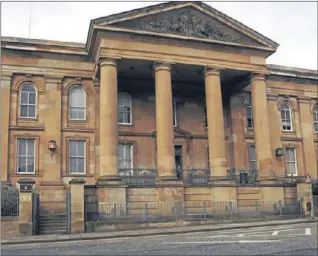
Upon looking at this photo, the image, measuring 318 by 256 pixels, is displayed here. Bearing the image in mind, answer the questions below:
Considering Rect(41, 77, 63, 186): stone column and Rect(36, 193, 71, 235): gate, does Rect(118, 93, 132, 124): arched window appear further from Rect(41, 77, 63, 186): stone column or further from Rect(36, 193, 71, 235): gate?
Rect(36, 193, 71, 235): gate

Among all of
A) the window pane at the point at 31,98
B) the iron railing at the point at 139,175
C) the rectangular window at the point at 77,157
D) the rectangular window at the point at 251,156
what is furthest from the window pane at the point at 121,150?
the rectangular window at the point at 251,156

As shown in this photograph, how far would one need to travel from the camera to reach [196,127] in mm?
28453

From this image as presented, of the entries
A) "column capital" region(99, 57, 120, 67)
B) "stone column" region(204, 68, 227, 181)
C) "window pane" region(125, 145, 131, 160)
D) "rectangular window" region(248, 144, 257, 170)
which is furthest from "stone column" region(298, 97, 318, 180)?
"column capital" region(99, 57, 120, 67)

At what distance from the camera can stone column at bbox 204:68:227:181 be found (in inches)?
919

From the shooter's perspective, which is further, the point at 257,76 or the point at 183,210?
the point at 257,76

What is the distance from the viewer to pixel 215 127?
2389 cm

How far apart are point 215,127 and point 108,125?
610 centimetres

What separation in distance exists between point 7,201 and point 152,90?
1217 cm

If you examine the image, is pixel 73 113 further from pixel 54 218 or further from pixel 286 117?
pixel 286 117

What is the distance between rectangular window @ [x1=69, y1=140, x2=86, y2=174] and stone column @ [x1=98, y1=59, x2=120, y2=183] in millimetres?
3816

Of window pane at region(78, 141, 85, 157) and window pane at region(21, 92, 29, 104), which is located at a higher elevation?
window pane at region(21, 92, 29, 104)

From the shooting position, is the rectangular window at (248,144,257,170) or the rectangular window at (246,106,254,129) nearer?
the rectangular window at (248,144,257,170)

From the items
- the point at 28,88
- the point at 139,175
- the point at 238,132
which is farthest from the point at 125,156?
the point at 238,132

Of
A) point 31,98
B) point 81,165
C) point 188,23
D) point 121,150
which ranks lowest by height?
point 81,165
